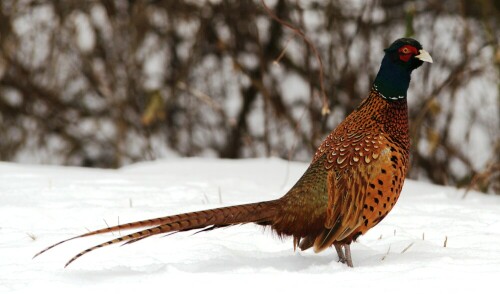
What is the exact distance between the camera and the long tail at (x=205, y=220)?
12.0 ft

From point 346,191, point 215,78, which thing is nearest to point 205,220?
point 346,191

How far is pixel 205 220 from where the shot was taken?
3828 millimetres

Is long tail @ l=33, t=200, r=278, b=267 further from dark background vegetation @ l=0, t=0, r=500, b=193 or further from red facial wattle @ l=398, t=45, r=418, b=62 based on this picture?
dark background vegetation @ l=0, t=0, r=500, b=193

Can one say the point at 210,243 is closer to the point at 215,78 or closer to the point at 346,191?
the point at 346,191

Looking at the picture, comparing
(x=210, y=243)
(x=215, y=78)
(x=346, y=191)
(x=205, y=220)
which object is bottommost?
(x=210, y=243)

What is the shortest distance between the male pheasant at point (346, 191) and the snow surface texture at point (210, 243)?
0.16m

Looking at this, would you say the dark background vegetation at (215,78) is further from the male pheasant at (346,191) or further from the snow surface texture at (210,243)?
the male pheasant at (346,191)

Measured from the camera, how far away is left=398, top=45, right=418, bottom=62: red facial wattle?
4.25 m

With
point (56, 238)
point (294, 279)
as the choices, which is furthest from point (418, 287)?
point (56, 238)

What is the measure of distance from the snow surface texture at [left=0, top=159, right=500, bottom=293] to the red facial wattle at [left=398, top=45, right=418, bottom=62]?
87cm

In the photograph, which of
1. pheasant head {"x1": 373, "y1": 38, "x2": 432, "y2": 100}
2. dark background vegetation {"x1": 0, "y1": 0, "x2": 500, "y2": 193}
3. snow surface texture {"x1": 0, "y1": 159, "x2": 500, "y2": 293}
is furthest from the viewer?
dark background vegetation {"x1": 0, "y1": 0, "x2": 500, "y2": 193}

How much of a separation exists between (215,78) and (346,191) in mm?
5679

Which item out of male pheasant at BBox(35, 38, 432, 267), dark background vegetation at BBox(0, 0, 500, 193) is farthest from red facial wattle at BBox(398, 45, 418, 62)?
dark background vegetation at BBox(0, 0, 500, 193)

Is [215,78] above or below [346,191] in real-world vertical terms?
above
